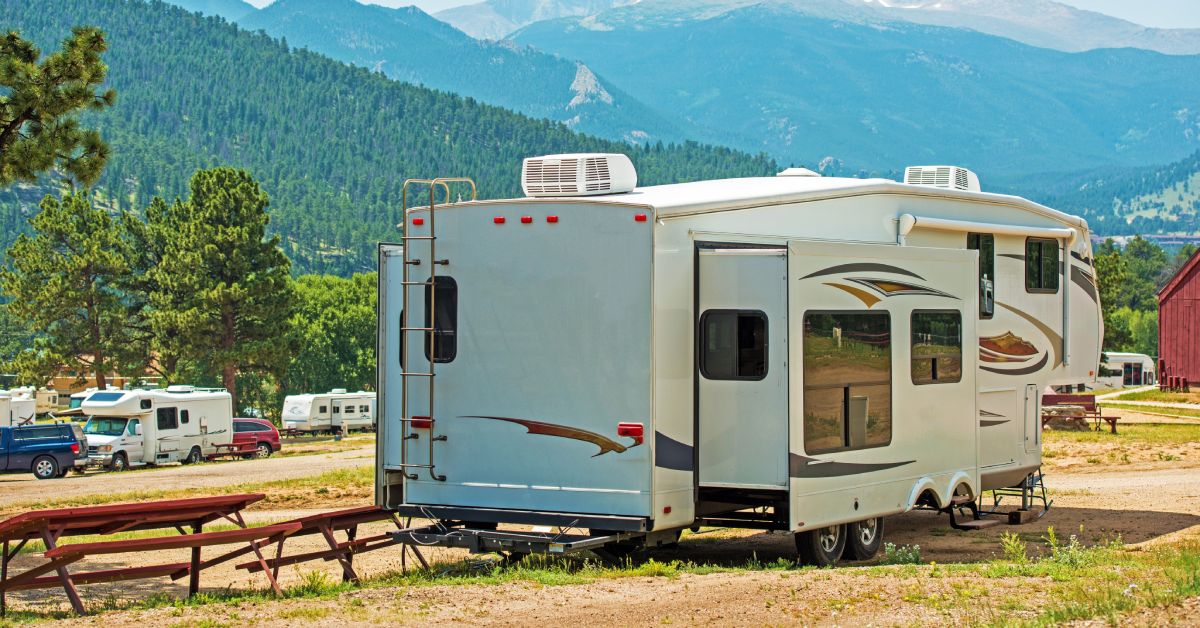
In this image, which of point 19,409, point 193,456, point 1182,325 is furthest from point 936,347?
point 1182,325

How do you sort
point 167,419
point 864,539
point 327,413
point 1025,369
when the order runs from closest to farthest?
point 864,539 < point 1025,369 < point 167,419 < point 327,413

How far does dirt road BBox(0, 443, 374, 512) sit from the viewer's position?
26188 millimetres

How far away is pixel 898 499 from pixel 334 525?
5216 mm

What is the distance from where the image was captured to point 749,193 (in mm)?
12461

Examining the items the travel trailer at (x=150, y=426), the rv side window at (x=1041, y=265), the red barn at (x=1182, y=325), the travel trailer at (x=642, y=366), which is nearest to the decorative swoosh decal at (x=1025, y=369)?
the rv side window at (x=1041, y=265)

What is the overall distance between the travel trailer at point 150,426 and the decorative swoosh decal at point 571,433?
26.9m

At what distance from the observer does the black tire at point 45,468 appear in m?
32.7

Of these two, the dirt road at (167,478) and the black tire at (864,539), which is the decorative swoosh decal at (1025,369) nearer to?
the black tire at (864,539)

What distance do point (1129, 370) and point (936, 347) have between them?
278 feet

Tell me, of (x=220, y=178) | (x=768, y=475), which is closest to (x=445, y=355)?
(x=768, y=475)

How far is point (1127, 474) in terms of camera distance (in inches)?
901

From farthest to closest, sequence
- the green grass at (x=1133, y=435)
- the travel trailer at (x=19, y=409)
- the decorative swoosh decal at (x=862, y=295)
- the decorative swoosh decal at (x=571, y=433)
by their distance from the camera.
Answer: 1. the travel trailer at (x=19, y=409)
2. the green grass at (x=1133, y=435)
3. the decorative swoosh decal at (x=862, y=295)
4. the decorative swoosh decal at (x=571, y=433)

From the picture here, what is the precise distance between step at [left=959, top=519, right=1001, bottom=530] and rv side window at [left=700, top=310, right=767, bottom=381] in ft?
16.2

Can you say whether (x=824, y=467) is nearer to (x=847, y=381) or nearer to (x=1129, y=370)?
(x=847, y=381)
